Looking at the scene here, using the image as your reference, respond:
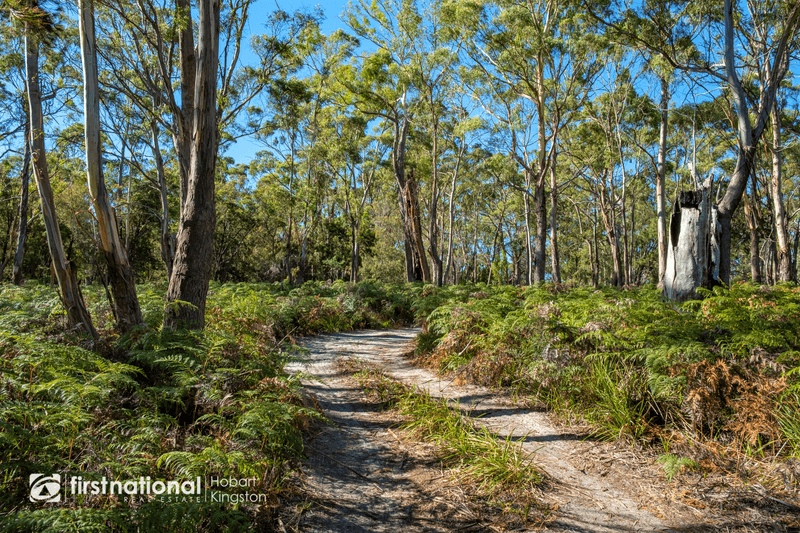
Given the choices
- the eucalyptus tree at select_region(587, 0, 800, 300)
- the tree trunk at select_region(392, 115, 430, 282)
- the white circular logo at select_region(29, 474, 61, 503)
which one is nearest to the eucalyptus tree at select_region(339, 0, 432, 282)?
the tree trunk at select_region(392, 115, 430, 282)

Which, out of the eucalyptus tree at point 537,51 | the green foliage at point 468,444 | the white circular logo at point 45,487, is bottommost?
the green foliage at point 468,444

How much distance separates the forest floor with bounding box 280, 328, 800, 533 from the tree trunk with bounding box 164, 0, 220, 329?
76.8 inches

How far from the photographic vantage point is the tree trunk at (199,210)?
4840 millimetres

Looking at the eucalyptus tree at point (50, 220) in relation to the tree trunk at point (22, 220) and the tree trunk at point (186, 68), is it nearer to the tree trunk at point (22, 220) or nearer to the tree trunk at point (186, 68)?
the tree trunk at point (186, 68)

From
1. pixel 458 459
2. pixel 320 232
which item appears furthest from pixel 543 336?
pixel 320 232

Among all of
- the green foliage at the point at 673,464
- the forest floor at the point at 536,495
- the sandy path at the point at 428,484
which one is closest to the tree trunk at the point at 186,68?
the sandy path at the point at 428,484

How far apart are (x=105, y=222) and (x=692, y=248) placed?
25.1 ft

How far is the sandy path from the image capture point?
2510 mm

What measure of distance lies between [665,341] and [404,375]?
10.6 ft

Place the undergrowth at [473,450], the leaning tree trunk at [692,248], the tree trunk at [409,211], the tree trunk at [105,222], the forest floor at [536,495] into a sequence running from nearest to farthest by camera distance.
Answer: the forest floor at [536,495] < the undergrowth at [473,450] < the tree trunk at [105,222] < the leaning tree trunk at [692,248] < the tree trunk at [409,211]

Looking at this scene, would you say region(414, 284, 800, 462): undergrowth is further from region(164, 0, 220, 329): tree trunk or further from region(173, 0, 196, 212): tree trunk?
region(173, 0, 196, 212): tree trunk

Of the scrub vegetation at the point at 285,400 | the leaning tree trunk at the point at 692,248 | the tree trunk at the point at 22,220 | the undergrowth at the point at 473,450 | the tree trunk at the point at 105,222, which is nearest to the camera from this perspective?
the scrub vegetation at the point at 285,400

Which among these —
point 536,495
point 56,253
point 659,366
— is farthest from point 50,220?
point 659,366

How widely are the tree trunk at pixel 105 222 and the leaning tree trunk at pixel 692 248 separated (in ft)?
23.5
